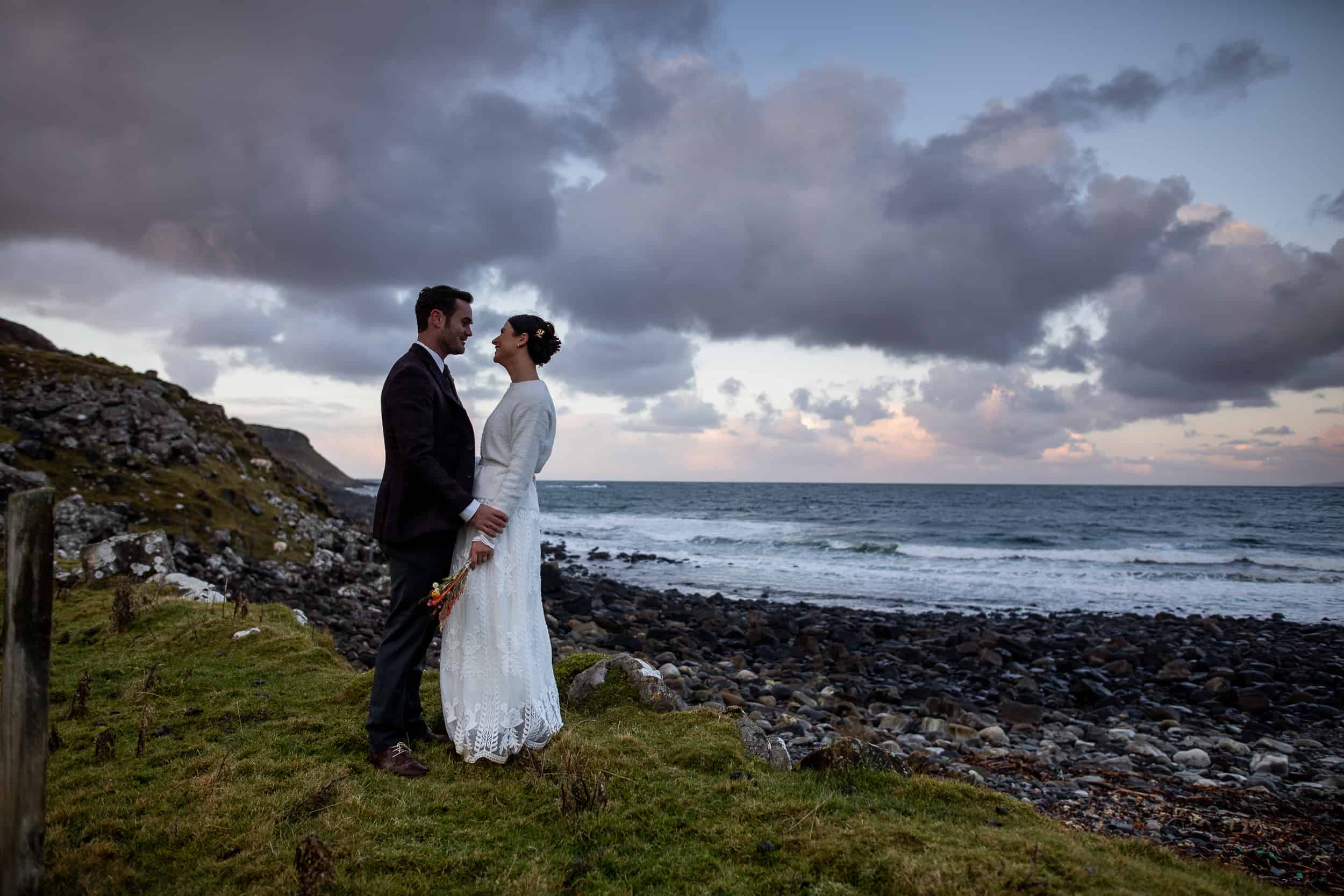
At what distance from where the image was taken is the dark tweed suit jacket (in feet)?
15.7

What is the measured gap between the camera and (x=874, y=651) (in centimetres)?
1590

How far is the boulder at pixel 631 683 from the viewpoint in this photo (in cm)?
630

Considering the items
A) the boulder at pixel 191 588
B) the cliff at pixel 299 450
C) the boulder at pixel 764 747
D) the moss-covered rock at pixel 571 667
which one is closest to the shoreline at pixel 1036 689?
the boulder at pixel 191 588

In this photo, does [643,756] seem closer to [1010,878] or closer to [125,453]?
[1010,878]

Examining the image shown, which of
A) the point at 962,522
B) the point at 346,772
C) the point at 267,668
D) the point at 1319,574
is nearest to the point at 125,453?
the point at 267,668

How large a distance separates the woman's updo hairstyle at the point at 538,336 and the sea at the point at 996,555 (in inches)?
788

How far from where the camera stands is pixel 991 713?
36.7 ft

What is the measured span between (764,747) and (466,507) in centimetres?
284

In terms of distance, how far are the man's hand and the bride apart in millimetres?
61

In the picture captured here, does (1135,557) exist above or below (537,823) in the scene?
below

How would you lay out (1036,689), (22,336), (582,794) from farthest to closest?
(22,336) → (1036,689) → (582,794)

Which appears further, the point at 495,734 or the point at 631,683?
the point at 631,683

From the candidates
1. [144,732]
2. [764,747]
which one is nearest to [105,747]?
[144,732]

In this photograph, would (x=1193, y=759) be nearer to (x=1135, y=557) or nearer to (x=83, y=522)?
(x=83, y=522)
